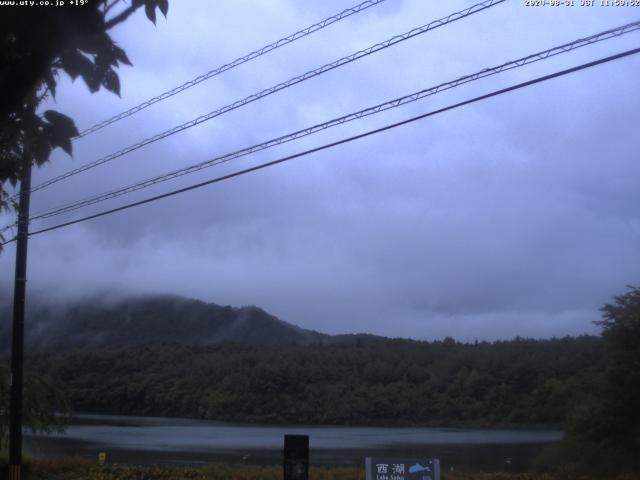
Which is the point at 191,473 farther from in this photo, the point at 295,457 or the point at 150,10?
the point at 150,10

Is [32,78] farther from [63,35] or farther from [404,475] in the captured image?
[404,475]

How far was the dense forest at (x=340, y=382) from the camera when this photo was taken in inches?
1245

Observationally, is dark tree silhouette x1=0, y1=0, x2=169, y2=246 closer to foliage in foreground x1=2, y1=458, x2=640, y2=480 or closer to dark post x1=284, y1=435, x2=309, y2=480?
dark post x1=284, y1=435, x2=309, y2=480

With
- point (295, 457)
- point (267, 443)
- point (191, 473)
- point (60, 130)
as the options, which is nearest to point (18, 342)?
point (191, 473)

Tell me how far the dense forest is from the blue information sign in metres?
17.1

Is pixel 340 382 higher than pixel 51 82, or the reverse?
pixel 51 82

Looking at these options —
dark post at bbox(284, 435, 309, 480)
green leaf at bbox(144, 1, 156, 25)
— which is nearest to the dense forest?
dark post at bbox(284, 435, 309, 480)

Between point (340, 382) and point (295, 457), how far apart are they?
2853 centimetres

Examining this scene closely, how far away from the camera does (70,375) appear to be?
40.3 metres

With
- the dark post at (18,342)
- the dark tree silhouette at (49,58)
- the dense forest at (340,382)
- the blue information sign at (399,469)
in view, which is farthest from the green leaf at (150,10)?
the dense forest at (340,382)

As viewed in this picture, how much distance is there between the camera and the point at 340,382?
40.0 metres

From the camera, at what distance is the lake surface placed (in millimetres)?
27609

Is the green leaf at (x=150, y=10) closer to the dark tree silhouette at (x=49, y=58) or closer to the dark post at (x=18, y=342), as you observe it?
the dark tree silhouette at (x=49, y=58)

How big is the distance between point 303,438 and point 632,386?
1495cm
